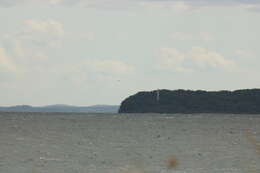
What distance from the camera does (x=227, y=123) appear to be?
37.9 meters

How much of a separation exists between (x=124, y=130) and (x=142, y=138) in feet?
12.9

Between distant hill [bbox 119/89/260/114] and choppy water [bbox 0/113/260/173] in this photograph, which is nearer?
choppy water [bbox 0/113/260/173]

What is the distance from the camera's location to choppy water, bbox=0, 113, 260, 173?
20.8 meters

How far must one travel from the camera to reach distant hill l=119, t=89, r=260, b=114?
53844mm

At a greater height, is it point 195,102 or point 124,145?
point 124,145

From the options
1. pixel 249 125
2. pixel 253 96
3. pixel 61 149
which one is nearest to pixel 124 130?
pixel 249 125

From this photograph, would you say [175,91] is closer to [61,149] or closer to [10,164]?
[61,149]

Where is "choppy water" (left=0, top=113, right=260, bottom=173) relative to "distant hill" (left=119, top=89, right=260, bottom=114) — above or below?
above

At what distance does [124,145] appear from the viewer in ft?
87.5

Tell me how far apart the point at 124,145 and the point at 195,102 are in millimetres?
30156

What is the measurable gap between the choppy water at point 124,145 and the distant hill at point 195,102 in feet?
46.1

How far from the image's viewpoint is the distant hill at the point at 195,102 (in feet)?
177

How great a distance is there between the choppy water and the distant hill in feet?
46.1

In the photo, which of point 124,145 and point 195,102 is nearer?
point 124,145
